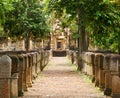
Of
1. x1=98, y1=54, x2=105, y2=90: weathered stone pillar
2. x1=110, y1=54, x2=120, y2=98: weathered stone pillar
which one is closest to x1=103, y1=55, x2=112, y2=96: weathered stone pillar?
x1=110, y1=54, x2=120, y2=98: weathered stone pillar

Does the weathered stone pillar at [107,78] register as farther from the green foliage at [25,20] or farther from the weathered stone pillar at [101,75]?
the green foliage at [25,20]

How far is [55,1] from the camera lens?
29188 mm

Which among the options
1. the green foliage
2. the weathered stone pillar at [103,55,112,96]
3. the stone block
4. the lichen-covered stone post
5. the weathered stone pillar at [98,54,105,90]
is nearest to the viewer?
the lichen-covered stone post

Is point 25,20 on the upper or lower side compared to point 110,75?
upper

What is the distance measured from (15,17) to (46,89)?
22.2 meters

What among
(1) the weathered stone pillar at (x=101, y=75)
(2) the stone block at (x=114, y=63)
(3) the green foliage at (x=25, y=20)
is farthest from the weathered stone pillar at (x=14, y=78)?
(3) the green foliage at (x=25, y=20)

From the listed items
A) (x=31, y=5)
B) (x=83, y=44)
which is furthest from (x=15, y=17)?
(x=83, y=44)

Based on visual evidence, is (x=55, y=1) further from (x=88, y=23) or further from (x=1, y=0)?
(x=1, y=0)

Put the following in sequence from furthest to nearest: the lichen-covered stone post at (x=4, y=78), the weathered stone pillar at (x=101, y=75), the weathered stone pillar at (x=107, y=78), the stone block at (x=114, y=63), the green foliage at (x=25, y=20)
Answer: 1. the green foliage at (x=25, y=20)
2. the weathered stone pillar at (x=101, y=75)
3. the weathered stone pillar at (x=107, y=78)
4. the stone block at (x=114, y=63)
5. the lichen-covered stone post at (x=4, y=78)

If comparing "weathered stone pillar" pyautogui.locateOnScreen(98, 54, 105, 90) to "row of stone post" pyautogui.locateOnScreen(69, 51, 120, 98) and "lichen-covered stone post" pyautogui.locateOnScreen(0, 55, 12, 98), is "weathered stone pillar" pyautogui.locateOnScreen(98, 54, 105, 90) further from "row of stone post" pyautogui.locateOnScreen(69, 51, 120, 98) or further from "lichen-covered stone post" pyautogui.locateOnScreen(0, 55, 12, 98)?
"lichen-covered stone post" pyautogui.locateOnScreen(0, 55, 12, 98)

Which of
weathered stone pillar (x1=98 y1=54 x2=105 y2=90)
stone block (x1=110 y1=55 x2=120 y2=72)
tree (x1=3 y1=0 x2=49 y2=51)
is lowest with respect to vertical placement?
weathered stone pillar (x1=98 y1=54 x2=105 y2=90)

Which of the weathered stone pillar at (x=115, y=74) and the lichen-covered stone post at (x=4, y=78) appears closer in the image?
the lichen-covered stone post at (x=4, y=78)

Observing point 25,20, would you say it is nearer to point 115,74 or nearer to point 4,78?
point 115,74

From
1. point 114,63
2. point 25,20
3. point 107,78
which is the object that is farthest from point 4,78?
point 25,20
